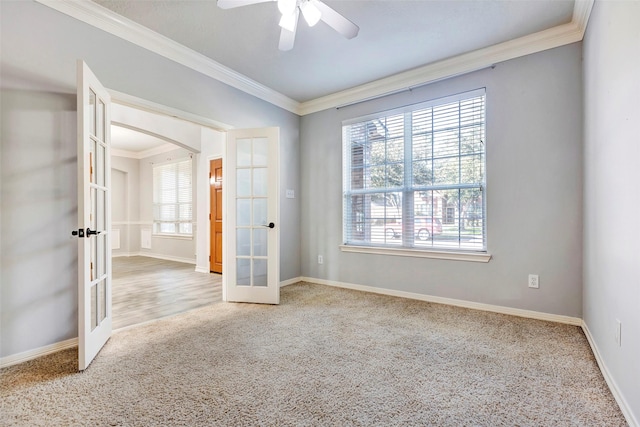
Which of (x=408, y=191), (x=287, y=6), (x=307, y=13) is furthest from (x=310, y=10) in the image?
(x=408, y=191)

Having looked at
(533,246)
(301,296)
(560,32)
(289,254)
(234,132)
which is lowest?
(301,296)

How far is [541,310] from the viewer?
2801mm

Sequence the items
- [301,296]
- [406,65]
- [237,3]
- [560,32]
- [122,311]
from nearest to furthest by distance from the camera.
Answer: [237,3]
[560,32]
[122,311]
[406,65]
[301,296]

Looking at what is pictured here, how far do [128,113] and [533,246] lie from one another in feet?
16.7

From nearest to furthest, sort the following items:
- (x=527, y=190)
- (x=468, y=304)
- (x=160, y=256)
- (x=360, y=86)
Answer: (x=527, y=190) < (x=468, y=304) < (x=360, y=86) < (x=160, y=256)

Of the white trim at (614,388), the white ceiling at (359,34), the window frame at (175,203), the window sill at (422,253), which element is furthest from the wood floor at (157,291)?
the white trim at (614,388)

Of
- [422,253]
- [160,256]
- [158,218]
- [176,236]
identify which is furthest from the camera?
[158,218]

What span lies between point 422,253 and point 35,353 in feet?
11.2

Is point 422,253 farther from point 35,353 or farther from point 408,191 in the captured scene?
point 35,353

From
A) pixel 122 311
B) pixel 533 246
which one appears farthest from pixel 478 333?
pixel 122 311

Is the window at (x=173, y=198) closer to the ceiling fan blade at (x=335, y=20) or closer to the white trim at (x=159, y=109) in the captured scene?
the white trim at (x=159, y=109)

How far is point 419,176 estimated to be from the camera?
3494mm

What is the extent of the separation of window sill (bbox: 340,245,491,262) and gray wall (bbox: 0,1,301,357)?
2.87 metres

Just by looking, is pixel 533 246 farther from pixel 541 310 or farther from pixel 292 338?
pixel 292 338
